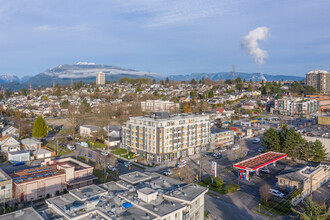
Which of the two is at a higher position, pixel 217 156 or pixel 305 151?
pixel 305 151

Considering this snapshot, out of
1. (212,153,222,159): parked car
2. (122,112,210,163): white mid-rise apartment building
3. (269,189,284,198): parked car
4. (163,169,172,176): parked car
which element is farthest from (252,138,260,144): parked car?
(269,189,284,198): parked car

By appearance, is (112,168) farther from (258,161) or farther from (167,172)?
(258,161)

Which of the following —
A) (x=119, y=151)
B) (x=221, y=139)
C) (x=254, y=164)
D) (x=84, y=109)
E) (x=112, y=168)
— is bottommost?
(x=112, y=168)

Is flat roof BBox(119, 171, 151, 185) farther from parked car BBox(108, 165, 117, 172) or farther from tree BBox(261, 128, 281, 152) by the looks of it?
tree BBox(261, 128, 281, 152)

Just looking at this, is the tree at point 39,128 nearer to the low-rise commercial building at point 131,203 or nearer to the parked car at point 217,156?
the parked car at point 217,156

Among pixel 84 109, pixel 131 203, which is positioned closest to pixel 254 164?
pixel 131 203

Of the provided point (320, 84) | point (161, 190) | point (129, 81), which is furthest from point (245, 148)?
point (129, 81)

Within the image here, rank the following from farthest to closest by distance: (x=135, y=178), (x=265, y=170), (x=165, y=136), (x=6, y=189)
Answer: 1. (x=165, y=136)
2. (x=265, y=170)
3. (x=6, y=189)
4. (x=135, y=178)
